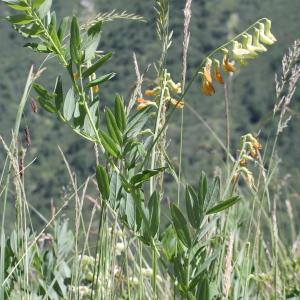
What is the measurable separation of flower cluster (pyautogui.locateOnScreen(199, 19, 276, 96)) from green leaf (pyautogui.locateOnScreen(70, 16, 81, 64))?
20cm

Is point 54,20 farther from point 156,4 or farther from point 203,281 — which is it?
point 203,281

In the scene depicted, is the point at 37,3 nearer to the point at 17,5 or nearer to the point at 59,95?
the point at 17,5

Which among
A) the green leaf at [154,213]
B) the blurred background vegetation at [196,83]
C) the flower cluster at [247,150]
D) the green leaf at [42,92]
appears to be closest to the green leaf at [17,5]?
the green leaf at [42,92]

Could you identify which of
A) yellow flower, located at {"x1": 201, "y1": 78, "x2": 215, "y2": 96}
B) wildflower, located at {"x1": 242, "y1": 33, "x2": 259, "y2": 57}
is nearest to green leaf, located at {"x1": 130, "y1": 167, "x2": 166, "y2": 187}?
yellow flower, located at {"x1": 201, "y1": 78, "x2": 215, "y2": 96}

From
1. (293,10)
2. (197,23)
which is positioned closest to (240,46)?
(293,10)

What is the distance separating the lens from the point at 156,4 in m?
1.41

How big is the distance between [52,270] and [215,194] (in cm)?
90

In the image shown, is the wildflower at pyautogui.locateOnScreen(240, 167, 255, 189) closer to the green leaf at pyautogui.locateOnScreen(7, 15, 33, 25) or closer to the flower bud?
the flower bud

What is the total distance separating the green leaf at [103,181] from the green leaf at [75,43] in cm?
19

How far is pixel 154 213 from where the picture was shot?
132 cm

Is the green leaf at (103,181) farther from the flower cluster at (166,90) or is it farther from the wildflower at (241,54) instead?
the wildflower at (241,54)

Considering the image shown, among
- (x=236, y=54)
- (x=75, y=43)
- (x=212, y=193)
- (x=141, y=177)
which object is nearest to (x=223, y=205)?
(x=212, y=193)

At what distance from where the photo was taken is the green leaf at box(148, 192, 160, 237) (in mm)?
1311

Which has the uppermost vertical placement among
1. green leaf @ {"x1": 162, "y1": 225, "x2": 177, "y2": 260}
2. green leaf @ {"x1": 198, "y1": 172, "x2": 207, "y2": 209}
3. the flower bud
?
the flower bud
